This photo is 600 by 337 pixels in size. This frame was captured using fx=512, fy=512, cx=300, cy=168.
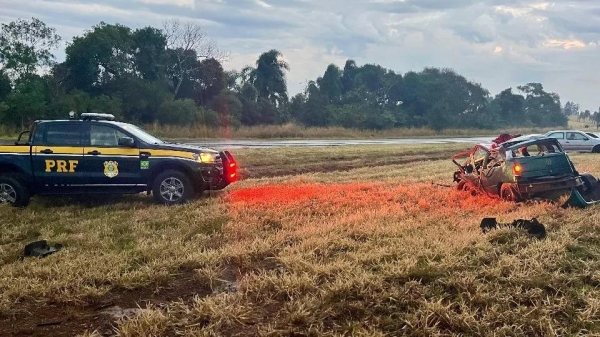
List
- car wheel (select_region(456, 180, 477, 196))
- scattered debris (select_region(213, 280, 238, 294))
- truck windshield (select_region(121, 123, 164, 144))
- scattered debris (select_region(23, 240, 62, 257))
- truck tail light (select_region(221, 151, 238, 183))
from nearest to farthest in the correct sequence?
scattered debris (select_region(213, 280, 238, 294)), scattered debris (select_region(23, 240, 62, 257)), truck windshield (select_region(121, 123, 164, 144)), truck tail light (select_region(221, 151, 238, 183)), car wheel (select_region(456, 180, 477, 196))

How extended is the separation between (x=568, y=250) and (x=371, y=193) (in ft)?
15.0

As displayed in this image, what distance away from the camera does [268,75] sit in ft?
181

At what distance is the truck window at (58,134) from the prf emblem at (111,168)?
63 cm

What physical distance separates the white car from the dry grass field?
18168 mm

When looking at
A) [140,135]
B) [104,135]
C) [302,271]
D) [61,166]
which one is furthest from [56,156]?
[302,271]

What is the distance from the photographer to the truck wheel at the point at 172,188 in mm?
9688

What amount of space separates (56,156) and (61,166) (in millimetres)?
206

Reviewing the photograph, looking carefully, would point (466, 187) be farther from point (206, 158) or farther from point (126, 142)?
point (126, 142)

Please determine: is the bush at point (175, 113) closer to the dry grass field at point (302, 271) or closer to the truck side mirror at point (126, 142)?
the truck side mirror at point (126, 142)

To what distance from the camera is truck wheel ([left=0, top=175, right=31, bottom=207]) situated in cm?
936

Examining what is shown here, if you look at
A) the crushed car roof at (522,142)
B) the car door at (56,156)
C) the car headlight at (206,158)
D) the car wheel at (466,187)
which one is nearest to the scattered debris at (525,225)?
the crushed car roof at (522,142)

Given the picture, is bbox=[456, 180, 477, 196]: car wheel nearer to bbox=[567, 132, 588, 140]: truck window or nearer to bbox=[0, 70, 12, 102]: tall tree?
bbox=[567, 132, 588, 140]: truck window

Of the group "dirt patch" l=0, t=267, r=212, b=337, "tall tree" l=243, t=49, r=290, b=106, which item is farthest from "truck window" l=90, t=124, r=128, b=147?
"tall tree" l=243, t=49, r=290, b=106

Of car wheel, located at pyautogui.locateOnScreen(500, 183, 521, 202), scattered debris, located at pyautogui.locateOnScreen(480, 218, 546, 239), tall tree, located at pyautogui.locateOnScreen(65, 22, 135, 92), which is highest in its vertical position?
tall tree, located at pyautogui.locateOnScreen(65, 22, 135, 92)
